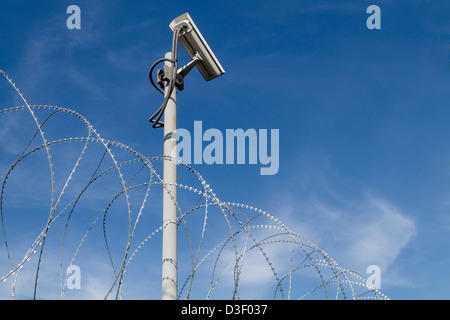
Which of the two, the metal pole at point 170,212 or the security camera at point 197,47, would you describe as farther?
the security camera at point 197,47

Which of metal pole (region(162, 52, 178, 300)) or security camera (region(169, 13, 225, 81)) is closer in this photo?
metal pole (region(162, 52, 178, 300))

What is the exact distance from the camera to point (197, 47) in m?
8.12

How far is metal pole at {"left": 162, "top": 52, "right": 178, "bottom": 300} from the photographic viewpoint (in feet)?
19.4

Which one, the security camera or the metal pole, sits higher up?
the security camera

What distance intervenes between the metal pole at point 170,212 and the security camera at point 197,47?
1334 mm

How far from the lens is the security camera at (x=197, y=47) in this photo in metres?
7.87

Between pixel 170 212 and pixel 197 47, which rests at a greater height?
pixel 197 47

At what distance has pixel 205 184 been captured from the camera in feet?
19.6

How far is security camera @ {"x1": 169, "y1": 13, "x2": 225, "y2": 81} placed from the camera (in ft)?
25.8

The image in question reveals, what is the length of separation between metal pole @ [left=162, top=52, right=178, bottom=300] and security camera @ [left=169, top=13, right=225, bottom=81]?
1.33 m

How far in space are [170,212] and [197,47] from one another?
3.13 metres
